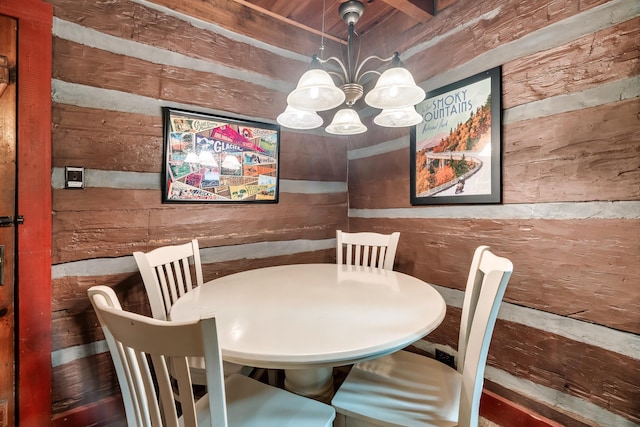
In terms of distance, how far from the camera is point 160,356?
2.12 feet

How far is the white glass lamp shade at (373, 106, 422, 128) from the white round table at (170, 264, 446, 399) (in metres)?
0.87

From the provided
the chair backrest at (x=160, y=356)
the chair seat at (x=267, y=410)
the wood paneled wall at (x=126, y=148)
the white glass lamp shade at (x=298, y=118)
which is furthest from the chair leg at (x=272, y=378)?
the white glass lamp shade at (x=298, y=118)

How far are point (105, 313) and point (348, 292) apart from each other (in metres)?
0.95

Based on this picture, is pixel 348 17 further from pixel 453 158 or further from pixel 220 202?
pixel 220 202

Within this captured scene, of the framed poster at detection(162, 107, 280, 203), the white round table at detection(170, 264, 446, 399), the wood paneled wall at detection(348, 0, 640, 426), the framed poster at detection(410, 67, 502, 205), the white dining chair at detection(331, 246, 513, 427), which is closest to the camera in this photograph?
the white round table at detection(170, 264, 446, 399)

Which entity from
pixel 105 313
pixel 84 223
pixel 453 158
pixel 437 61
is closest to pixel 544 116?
pixel 453 158

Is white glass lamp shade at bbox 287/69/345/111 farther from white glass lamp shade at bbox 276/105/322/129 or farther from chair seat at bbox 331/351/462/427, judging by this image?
chair seat at bbox 331/351/462/427

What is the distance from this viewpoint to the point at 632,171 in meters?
1.23

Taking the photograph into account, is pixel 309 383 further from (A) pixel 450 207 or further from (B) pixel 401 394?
(A) pixel 450 207

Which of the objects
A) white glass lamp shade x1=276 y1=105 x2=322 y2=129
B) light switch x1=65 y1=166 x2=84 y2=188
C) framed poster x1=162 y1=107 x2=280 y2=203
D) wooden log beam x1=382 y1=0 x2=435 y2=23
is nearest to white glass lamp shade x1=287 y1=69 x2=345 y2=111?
white glass lamp shade x1=276 y1=105 x2=322 y2=129

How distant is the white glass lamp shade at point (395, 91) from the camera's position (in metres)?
1.28

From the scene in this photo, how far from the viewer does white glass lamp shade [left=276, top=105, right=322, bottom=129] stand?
157cm

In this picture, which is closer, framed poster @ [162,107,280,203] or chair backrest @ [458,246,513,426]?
chair backrest @ [458,246,513,426]

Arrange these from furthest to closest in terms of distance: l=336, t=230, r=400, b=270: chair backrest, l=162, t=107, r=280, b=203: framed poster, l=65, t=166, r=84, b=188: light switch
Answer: l=336, t=230, r=400, b=270: chair backrest
l=162, t=107, r=280, b=203: framed poster
l=65, t=166, r=84, b=188: light switch
